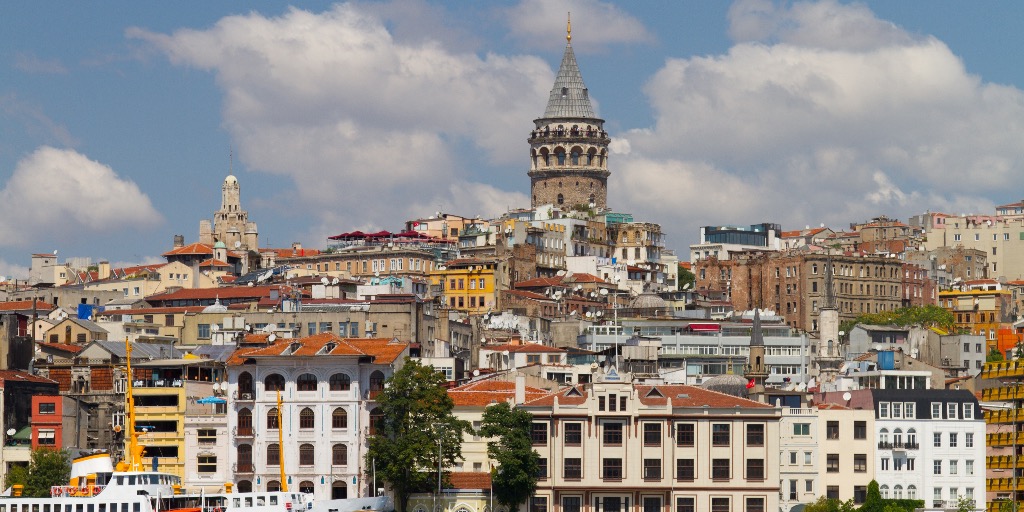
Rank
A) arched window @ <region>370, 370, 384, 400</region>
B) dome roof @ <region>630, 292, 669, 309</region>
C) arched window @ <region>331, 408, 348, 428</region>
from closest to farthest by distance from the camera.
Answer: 1. arched window @ <region>331, 408, 348, 428</region>
2. arched window @ <region>370, 370, 384, 400</region>
3. dome roof @ <region>630, 292, 669, 309</region>

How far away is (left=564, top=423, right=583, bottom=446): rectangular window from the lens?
108m

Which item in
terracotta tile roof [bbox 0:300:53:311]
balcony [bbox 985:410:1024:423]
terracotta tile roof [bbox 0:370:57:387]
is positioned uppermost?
terracotta tile roof [bbox 0:300:53:311]

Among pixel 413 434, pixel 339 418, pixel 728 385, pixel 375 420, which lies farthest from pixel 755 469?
pixel 339 418

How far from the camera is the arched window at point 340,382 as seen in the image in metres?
107

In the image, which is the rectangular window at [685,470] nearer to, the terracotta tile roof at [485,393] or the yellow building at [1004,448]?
the terracotta tile roof at [485,393]

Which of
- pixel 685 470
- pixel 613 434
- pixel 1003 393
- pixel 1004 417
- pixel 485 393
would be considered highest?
pixel 485 393

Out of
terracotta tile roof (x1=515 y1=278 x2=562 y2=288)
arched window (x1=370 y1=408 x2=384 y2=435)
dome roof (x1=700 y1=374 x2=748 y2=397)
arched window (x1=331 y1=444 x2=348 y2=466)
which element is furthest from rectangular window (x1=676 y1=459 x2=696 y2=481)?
terracotta tile roof (x1=515 y1=278 x2=562 y2=288)

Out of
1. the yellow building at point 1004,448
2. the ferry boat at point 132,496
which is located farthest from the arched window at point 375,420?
the yellow building at point 1004,448

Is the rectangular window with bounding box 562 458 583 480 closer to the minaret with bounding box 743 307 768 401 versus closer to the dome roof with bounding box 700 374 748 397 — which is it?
the dome roof with bounding box 700 374 748 397

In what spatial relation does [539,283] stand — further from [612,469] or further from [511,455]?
[511,455]

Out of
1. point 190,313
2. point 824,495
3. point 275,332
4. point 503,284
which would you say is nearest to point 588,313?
point 503,284

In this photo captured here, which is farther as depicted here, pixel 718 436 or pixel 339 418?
pixel 718 436

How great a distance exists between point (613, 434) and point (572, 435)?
6.73ft

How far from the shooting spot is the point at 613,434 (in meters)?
109
